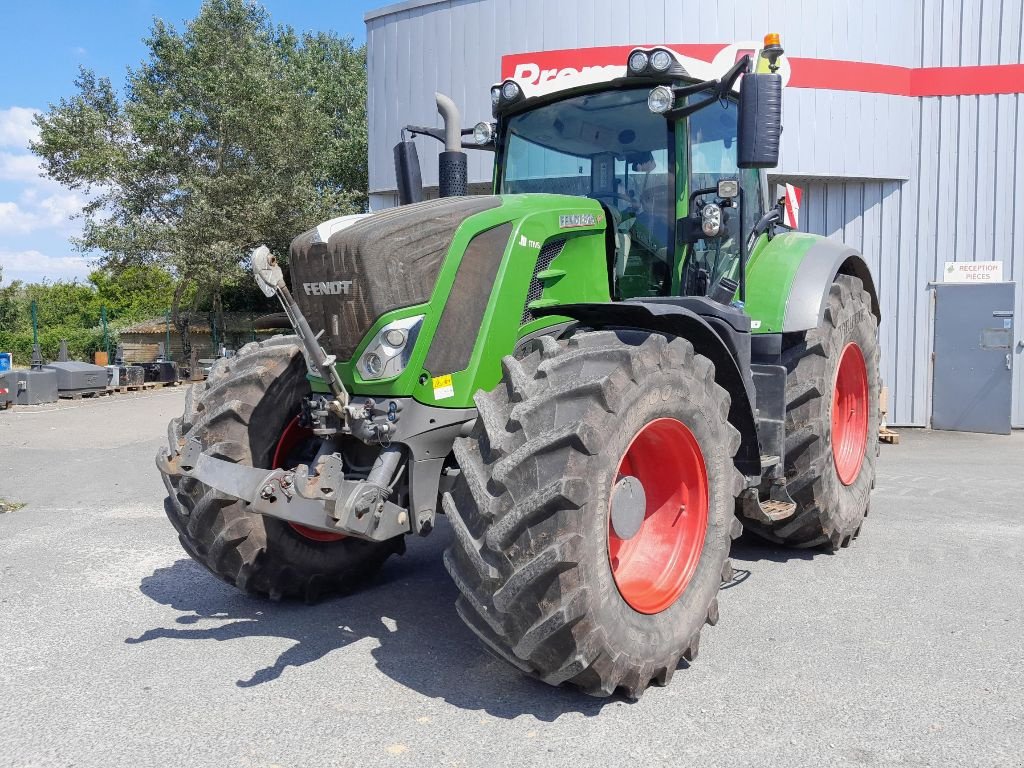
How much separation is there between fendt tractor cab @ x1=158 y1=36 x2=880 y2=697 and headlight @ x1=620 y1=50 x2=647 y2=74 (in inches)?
0.6

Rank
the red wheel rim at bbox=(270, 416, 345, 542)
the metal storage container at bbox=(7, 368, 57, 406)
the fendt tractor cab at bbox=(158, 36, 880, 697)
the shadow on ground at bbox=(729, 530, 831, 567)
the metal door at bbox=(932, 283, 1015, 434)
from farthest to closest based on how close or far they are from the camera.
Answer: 1. the metal storage container at bbox=(7, 368, 57, 406)
2. the metal door at bbox=(932, 283, 1015, 434)
3. the shadow on ground at bbox=(729, 530, 831, 567)
4. the red wheel rim at bbox=(270, 416, 345, 542)
5. the fendt tractor cab at bbox=(158, 36, 880, 697)

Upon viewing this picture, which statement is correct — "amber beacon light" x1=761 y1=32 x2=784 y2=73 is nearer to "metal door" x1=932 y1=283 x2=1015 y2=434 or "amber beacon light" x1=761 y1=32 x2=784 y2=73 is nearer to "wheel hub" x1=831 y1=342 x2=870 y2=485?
"wheel hub" x1=831 y1=342 x2=870 y2=485

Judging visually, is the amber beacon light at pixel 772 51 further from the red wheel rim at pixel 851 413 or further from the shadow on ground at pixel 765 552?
the shadow on ground at pixel 765 552

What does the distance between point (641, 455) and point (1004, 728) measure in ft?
5.40

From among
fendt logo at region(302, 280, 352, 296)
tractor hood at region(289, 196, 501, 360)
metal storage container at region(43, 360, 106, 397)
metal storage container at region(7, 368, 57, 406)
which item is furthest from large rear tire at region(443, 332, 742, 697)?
metal storage container at region(43, 360, 106, 397)

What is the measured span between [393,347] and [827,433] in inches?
113

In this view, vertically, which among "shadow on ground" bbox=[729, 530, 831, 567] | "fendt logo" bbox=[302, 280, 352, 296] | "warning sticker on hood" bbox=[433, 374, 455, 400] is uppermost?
"fendt logo" bbox=[302, 280, 352, 296]

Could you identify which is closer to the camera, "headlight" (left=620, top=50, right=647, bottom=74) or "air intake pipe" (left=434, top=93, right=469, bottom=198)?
"headlight" (left=620, top=50, right=647, bottom=74)

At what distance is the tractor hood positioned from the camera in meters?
3.47

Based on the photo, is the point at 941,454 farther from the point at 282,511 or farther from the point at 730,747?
the point at 282,511

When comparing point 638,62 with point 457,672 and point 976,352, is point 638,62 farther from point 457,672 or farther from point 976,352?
point 976,352

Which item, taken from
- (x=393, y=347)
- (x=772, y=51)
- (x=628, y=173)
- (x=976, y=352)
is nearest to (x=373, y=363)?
(x=393, y=347)

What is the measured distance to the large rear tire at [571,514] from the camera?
9.77 ft

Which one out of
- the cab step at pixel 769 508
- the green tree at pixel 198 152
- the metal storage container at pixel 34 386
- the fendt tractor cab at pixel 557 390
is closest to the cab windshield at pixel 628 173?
the fendt tractor cab at pixel 557 390
